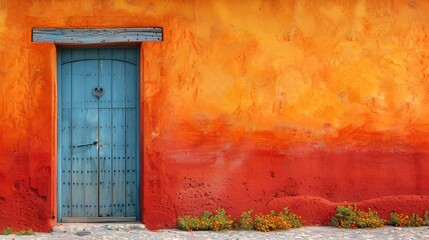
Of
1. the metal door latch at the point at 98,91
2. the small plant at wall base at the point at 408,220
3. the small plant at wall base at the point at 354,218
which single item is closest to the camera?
the small plant at wall base at the point at 354,218

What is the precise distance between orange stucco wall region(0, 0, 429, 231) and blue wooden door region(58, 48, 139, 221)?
0.81 ft

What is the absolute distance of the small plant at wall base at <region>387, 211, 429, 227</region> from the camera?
8.63 metres

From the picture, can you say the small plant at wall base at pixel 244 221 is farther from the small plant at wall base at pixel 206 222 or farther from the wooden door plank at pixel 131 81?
the wooden door plank at pixel 131 81

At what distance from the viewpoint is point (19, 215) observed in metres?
8.54

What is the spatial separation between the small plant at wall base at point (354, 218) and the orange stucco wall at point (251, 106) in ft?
0.52

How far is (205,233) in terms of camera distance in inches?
327

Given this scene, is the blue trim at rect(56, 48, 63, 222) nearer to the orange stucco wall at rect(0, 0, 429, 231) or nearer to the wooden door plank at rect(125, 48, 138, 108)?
the orange stucco wall at rect(0, 0, 429, 231)

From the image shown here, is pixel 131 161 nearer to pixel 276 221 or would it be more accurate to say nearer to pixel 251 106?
pixel 251 106

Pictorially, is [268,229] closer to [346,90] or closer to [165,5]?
[346,90]

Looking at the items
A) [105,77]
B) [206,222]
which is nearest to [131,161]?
[105,77]

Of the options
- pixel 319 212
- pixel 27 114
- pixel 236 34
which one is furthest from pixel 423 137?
pixel 27 114

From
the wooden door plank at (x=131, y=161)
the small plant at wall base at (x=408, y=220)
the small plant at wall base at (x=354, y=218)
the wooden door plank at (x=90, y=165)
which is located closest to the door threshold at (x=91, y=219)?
the wooden door plank at (x=90, y=165)

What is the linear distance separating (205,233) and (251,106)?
1710 millimetres

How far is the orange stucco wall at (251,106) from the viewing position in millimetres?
8594
